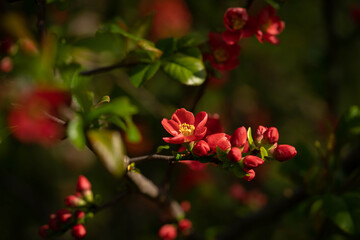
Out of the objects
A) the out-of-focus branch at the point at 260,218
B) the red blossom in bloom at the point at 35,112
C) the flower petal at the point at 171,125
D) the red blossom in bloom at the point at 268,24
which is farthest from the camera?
the out-of-focus branch at the point at 260,218

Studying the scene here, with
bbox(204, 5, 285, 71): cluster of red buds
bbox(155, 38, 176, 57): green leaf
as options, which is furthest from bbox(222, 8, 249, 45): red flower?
bbox(155, 38, 176, 57): green leaf

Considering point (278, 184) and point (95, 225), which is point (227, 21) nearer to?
point (278, 184)

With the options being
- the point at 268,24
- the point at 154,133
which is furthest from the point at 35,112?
the point at 154,133

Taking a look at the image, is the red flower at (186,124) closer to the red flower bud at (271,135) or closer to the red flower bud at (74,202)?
the red flower bud at (271,135)

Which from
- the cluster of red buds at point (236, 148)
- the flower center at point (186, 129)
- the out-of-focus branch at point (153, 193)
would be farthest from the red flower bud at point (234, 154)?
the out-of-focus branch at point (153, 193)

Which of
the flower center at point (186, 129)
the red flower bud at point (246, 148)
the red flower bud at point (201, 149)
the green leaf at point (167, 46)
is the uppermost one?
the green leaf at point (167, 46)

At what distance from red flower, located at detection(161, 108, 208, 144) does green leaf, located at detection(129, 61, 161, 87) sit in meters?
0.11

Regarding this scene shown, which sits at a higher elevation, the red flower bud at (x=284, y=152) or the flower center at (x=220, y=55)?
the flower center at (x=220, y=55)

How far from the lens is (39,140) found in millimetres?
540

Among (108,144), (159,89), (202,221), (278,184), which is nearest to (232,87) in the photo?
(159,89)

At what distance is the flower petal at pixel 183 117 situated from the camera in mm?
730

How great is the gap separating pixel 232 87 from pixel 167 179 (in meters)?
1.23

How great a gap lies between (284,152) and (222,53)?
0.31m

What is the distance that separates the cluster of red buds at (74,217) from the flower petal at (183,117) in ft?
0.99
